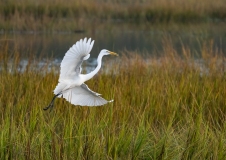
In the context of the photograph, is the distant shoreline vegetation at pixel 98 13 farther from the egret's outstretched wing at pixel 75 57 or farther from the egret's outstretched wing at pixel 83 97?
the egret's outstretched wing at pixel 75 57

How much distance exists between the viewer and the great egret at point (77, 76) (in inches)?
133

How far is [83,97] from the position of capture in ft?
12.8

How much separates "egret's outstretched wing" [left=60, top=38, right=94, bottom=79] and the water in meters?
8.78

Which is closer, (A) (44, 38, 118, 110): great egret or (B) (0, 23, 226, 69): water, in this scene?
(A) (44, 38, 118, 110): great egret

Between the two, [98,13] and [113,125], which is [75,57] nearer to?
[113,125]

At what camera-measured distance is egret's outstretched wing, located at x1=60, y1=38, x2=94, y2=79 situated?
11.0 feet

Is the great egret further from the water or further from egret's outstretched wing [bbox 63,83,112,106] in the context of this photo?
the water

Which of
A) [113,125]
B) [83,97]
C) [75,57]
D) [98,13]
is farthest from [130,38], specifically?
[75,57]

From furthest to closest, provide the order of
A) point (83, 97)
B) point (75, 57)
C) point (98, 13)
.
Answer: point (98, 13), point (83, 97), point (75, 57)

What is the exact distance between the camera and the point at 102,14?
19.1 metres

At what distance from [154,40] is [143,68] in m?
9.75

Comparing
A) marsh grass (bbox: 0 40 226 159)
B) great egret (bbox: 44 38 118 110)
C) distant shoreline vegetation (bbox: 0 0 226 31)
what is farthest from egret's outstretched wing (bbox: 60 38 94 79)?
distant shoreline vegetation (bbox: 0 0 226 31)

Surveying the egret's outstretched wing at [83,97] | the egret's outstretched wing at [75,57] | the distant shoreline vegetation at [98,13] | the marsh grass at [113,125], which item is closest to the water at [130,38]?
the distant shoreline vegetation at [98,13]

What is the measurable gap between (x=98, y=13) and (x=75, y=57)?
15688 millimetres
